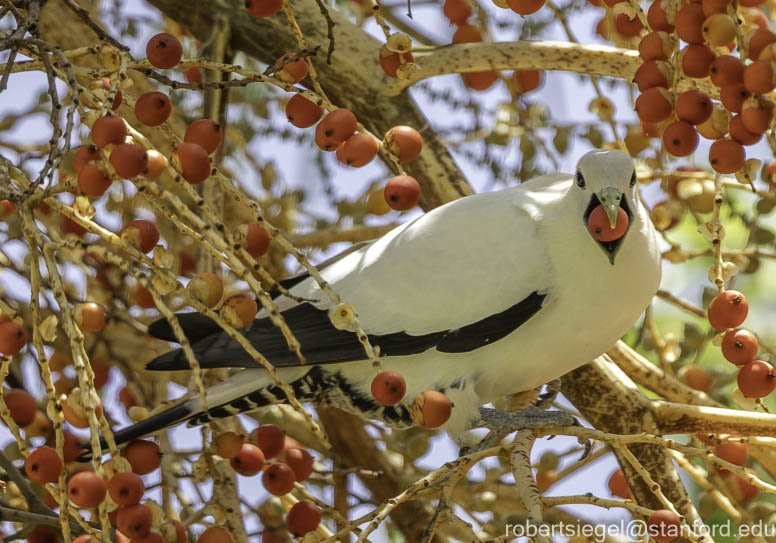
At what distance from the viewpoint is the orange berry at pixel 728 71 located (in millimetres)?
1454

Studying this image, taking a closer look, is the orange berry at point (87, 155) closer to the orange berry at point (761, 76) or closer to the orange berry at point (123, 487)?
the orange berry at point (123, 487)

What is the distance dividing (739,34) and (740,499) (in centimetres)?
122

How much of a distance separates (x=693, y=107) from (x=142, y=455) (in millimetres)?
1183

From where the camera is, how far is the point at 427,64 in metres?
2.32

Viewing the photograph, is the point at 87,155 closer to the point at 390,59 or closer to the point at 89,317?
the point at 89,317

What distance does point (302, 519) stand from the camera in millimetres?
1773

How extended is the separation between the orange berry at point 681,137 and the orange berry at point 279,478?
0.96 m

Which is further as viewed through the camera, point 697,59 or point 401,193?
point 401,193

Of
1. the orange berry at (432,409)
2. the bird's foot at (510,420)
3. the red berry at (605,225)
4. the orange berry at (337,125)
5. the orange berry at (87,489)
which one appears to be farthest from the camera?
the bird's foot at (510,420)

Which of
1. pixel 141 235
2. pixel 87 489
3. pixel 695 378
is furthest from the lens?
pixel 695 378

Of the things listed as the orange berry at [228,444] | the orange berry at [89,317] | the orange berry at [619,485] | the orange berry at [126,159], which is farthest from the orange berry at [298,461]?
the orange berry at [126,159]

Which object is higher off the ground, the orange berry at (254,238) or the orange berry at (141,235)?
the orange berry at (254,238)

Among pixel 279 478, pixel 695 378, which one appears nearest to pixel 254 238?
pixel 279 478

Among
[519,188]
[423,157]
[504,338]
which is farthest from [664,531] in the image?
[423,157]
